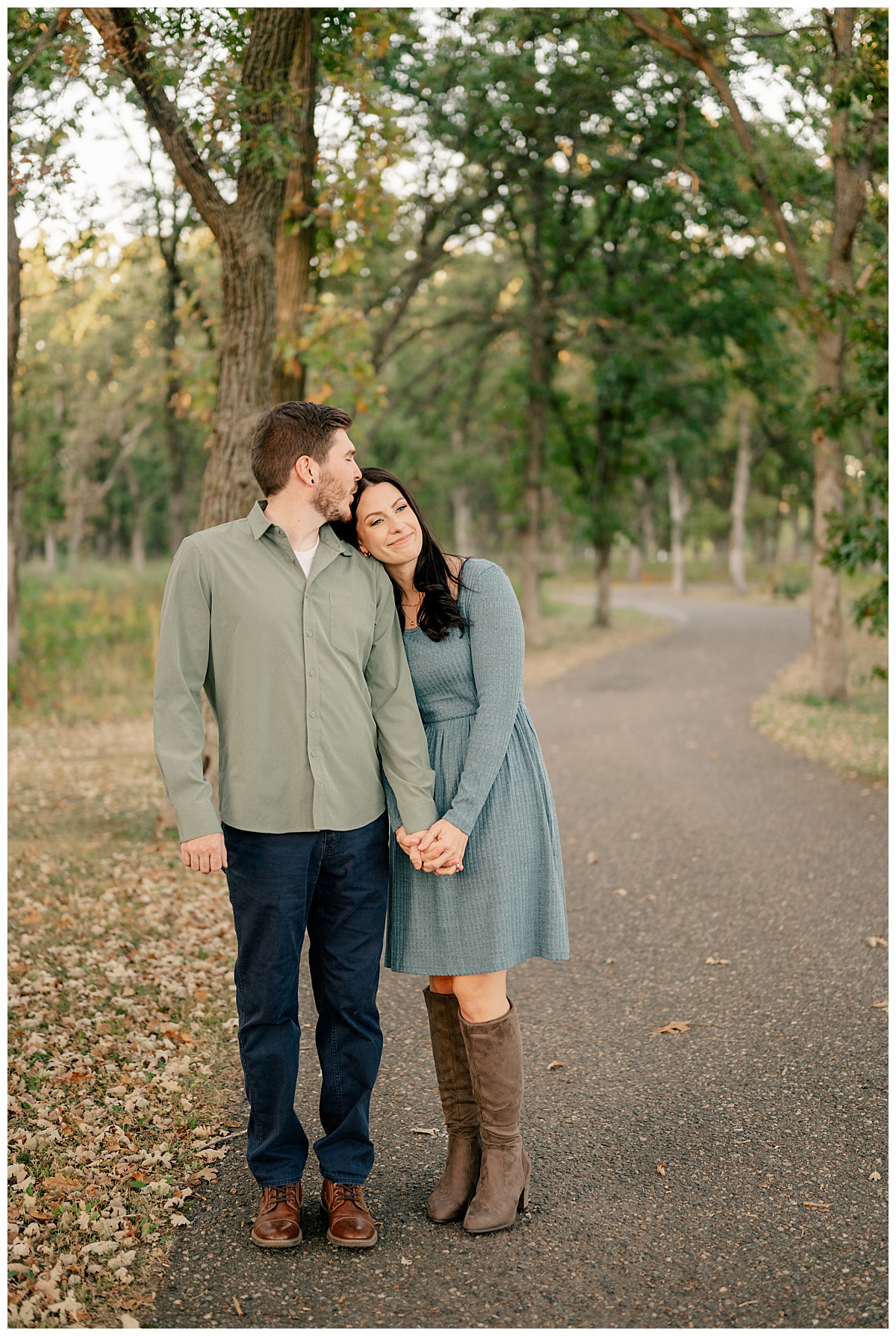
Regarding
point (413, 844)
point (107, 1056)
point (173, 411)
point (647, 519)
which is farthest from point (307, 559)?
point (647, 519)

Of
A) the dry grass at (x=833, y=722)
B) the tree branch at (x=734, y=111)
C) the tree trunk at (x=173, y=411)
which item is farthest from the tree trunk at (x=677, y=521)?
the tree branch at (x=734, y=111)

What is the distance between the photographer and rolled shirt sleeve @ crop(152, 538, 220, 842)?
3.03 metres

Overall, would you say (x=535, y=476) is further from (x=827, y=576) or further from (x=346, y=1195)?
(x=346, y=1195)

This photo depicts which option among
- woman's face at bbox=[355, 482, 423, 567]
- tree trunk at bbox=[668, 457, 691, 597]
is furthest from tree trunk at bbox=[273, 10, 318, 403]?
tree trunk at bbox=[668, 457, 691, 597]

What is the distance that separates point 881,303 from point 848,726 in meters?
4.51

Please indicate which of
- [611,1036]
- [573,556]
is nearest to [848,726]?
[611,1036]

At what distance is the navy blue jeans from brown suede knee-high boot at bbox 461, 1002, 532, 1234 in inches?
12.2

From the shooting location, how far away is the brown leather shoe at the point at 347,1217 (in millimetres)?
3082

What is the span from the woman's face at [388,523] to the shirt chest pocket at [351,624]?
0.17m

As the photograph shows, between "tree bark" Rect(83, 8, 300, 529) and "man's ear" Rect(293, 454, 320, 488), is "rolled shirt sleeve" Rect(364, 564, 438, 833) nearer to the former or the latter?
"man's ear" Rect(293, 454, 320, 488)

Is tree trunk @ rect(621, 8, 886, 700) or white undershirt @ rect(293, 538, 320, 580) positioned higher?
tree trunk @ rect(621, 8, 886, 700)

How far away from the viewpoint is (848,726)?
483 inches

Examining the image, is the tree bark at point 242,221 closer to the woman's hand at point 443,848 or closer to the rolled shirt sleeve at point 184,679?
the rolled shirt sleeve at point 184,679

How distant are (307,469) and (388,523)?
0.28 metres
